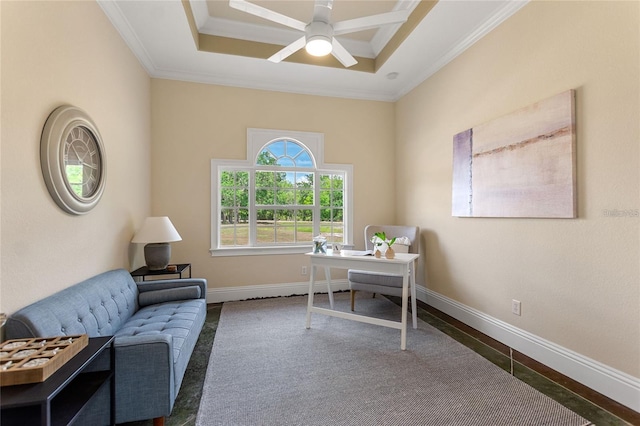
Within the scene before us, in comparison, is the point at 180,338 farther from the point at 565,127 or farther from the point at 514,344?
the point at 565,127

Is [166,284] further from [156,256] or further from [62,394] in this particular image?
[62,394]

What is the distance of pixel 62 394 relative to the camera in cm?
133

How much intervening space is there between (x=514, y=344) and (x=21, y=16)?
411 centimetres

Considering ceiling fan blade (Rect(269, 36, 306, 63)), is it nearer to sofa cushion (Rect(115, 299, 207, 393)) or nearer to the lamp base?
the lamp base

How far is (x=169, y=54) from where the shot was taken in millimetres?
3176

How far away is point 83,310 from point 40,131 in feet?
3.62

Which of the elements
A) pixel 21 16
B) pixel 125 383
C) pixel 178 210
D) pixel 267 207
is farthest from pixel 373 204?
pixel 21 16

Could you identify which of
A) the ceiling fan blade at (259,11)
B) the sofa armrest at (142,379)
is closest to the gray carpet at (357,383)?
the sofa armrest at (142,379)

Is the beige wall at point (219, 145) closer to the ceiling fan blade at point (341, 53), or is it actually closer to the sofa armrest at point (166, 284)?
the sofa armrest at point (166, 284)

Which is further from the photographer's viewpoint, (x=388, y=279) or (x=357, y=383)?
(x=388, y=279)

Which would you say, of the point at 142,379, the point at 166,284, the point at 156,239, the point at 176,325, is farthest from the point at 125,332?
the point at 156,239

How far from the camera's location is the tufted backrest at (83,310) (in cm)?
137

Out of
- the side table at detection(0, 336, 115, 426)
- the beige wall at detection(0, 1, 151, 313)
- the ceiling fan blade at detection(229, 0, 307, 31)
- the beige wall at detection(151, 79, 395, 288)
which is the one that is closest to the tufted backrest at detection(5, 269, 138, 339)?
the beige wall at detection(0, 1, 151, 313)

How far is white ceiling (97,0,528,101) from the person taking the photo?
8.23 feet
